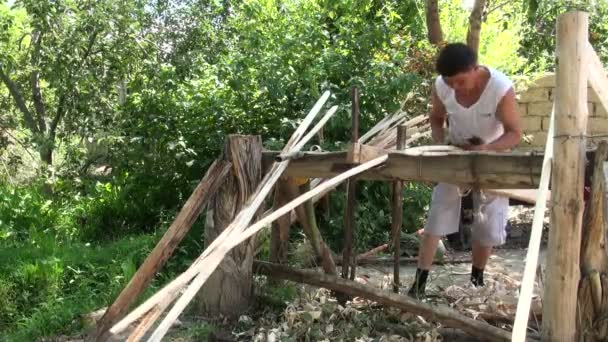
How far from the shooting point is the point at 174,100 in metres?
5.84

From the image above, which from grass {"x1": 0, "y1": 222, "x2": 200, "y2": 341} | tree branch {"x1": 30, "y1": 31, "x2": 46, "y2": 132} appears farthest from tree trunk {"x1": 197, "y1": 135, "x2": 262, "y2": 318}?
tree branch {"x1": 30, "y1": 31, "x2": 46, "y2": 132}

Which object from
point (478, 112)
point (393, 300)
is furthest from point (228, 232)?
point (478, 112)

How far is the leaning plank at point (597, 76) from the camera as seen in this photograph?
2486 millimetres

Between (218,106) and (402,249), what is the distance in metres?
2.20

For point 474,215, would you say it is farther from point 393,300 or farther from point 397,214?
point 393,300

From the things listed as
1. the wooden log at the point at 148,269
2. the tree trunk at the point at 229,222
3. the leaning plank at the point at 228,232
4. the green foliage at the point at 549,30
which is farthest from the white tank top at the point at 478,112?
the green foliage at the point at 549,30

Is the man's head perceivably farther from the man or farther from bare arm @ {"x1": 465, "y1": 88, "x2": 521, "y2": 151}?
bare arm @ {"x1": 465, "y1": 88, "x2": 521, "y2": 151}

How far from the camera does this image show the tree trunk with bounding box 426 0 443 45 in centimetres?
728

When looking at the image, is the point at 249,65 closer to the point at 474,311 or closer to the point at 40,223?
the point at 40,223

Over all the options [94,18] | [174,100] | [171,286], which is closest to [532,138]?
[174,100]

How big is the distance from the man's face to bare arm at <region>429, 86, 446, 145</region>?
0.92 ft

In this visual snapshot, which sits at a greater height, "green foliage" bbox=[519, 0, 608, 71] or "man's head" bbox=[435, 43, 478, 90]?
"green foliage" bbox=[519, 0, 608, 71]

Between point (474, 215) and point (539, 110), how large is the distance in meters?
4.58

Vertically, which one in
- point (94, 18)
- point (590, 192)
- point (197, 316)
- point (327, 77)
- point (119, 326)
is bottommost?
point (197, 316)
